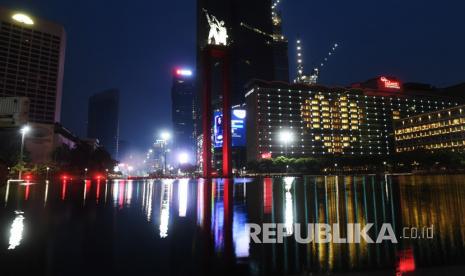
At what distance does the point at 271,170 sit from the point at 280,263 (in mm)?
135924

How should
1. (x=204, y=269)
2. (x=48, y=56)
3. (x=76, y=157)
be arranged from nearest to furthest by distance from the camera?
(x=204, y=269), (x=76, y=157), (x=48, y=56)

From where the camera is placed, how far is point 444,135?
147m

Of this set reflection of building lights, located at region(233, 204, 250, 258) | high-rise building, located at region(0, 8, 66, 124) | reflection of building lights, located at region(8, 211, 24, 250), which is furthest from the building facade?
high-rise building, located at region(0, 8, 66, 124)

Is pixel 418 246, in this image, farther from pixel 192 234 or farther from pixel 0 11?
pixel 0 11

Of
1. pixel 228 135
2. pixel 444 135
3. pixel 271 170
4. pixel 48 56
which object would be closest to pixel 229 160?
pixel 228 135

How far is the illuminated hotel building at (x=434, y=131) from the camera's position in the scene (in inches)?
5527

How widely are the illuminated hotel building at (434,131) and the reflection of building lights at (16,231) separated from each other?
501ft

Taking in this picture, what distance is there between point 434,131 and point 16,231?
174 m

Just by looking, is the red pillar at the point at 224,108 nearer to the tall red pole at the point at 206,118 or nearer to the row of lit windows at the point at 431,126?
the tall red pole at the point at 206,118

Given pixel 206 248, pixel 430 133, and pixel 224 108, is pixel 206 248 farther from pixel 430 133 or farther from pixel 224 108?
pixel 430 133

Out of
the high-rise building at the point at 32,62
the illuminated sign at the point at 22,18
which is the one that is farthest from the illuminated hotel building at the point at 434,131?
the illuminated sign at the point at 22,18

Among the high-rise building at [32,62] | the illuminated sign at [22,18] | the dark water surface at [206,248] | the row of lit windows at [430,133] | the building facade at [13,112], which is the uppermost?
the illuminated sign at [22,18]

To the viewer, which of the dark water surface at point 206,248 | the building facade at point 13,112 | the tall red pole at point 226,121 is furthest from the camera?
the tall red pole at point 226,121

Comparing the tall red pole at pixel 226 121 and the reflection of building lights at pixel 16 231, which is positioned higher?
the tall red pole at pixel 226 121
